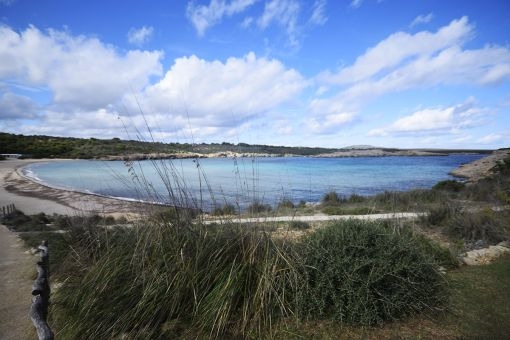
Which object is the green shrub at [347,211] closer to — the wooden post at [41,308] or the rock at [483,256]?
the rock at [483,256]

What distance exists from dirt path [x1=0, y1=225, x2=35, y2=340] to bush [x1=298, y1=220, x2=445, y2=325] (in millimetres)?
4142

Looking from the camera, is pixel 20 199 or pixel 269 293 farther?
pixel 20 199

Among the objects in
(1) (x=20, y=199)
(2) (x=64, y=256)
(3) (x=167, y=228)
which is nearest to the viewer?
(3) (x=167, y=228)

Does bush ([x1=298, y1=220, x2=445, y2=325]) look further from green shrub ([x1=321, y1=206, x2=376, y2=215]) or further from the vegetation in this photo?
green shrub ([x1=321, y1=206, x2=376, y2=215])

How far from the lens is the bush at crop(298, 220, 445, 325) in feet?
12.4

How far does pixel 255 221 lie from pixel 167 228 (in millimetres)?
1224

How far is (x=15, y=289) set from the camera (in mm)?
6512

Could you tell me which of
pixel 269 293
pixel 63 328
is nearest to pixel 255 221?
pixel 269 293

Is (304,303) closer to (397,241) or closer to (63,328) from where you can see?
(397,241)

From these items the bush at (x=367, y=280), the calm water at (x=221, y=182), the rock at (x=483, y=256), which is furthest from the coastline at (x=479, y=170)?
the bush at (x=367, y=280)

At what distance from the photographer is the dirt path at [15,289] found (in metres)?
4.95

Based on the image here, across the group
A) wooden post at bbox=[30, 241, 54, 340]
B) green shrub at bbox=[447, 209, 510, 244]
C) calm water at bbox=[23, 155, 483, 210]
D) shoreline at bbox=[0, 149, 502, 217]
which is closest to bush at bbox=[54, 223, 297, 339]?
wooden post at bbox=[30, 241, 54, 340]

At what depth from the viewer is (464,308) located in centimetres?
431

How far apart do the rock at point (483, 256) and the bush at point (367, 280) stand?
2.90 meters
